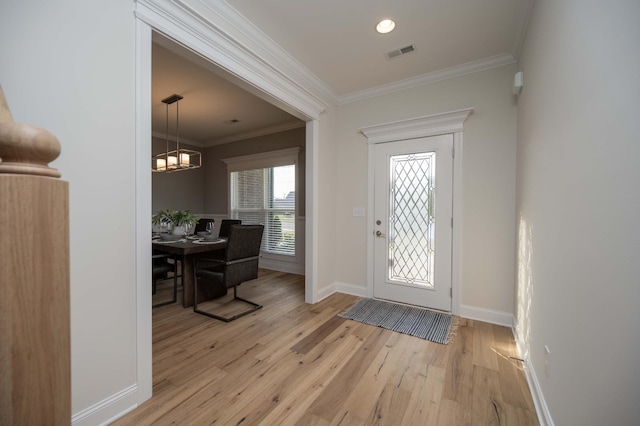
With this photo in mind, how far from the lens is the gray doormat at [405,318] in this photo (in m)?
2.44

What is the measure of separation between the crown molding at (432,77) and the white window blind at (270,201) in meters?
1.76

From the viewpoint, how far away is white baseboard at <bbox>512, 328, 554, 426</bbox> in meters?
1.38

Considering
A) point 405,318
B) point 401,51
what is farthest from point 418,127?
point 405,318

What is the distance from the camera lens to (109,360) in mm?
1416

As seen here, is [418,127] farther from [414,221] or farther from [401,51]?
[414,221]

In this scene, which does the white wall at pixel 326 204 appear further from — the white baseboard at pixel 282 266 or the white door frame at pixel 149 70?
the white baseboard at pixel 282 266

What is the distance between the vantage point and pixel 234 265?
285 centimetres

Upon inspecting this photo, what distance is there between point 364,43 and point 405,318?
8.99ft

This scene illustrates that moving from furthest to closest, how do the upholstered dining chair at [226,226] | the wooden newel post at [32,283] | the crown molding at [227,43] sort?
the upholstered dining chair at [226,226], the crown molding at [227,43], the wooden newel post at [32,283]

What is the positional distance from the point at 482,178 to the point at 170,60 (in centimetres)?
345

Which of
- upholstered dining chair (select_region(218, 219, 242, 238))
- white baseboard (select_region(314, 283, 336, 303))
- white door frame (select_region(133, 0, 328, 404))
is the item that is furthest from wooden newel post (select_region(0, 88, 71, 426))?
upholstered dining chair (select_region(218, 219, 242, 238))

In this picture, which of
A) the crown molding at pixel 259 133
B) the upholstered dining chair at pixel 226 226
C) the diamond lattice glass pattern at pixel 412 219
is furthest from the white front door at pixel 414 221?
the upholstered dining chair at pixel 226 226

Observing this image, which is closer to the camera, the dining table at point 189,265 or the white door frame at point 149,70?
the white door frame at point 149,70

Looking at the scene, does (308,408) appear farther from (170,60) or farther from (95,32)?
(170,60)
